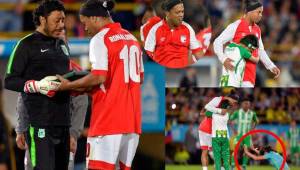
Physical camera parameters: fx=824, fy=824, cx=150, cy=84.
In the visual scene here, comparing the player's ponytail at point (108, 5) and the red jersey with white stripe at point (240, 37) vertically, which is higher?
the player's ponytail at point (108, 5)

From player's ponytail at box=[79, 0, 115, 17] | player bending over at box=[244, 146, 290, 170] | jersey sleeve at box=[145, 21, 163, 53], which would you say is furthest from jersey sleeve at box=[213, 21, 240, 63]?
player's ponytail at box=[79, 0, 115, 17]

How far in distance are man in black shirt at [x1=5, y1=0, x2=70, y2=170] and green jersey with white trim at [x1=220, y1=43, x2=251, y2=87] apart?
63.5 inches

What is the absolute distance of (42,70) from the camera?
6.09 m

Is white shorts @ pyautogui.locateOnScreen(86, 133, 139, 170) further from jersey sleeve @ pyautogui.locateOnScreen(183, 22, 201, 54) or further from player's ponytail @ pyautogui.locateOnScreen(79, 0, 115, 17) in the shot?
jersey sleeve @ pyautogui.locateOnScreen(183, 22, 201, 54)

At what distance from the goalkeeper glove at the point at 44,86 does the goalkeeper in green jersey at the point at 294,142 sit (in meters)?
2.39

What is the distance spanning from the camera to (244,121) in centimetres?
730

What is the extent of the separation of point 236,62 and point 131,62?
4.96 feet

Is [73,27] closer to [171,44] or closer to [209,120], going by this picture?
[171,44]

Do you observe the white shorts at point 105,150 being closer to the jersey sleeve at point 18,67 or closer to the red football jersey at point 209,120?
the jersey sleeve at point 18,67

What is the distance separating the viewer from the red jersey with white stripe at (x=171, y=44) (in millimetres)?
7297

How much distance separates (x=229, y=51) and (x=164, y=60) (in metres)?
0.72

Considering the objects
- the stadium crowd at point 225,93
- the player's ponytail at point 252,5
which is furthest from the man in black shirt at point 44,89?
the player's ponytail at point 252,5

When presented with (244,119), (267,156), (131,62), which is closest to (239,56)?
(244,119)

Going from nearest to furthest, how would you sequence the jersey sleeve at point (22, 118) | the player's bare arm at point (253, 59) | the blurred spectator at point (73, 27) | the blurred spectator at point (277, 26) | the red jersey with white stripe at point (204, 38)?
the jersey sleeve at point (22, 118) < the player's bare arm at point (253, 59) < the red jersey with white stripe at point (204, 38) < the blurred spectator at point (277, 26) < the blurred spectator at point (73, 27)
